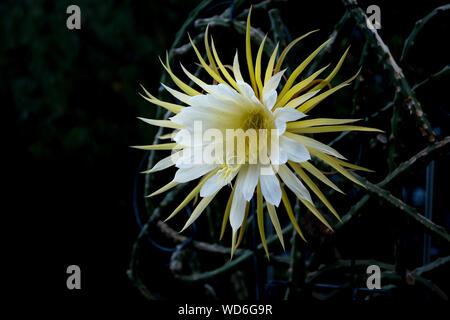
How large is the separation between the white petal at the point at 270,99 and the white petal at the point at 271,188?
0.30ft

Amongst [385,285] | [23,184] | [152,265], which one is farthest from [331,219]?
[23,184]

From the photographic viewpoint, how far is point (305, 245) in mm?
610

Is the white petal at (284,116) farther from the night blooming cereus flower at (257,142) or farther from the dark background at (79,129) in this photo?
the dark background at (79,129)

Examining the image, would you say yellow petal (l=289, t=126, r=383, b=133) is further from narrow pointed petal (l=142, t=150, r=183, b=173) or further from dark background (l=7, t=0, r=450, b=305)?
dark background (l=7, t=0, r=450, b=305)

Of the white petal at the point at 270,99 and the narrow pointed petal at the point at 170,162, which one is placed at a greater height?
the white petal at the point at 270,99

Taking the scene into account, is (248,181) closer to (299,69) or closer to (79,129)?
(299,69)

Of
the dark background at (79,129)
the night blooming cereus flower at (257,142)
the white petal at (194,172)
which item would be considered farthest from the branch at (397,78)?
the dark background at (79,129)

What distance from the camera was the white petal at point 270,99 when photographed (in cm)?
46

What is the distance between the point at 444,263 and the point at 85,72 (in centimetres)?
106

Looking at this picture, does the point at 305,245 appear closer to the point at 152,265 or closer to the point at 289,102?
the point at 289,102

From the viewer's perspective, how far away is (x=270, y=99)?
47 cm

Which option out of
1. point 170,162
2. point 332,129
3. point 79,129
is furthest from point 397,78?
point 79,129

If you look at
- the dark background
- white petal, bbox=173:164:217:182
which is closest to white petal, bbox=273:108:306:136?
white petal, bbox=173:164:217:182

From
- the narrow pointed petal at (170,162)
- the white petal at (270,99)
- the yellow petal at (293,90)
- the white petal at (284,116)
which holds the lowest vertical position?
the narrow pointed petal at (170,162)
